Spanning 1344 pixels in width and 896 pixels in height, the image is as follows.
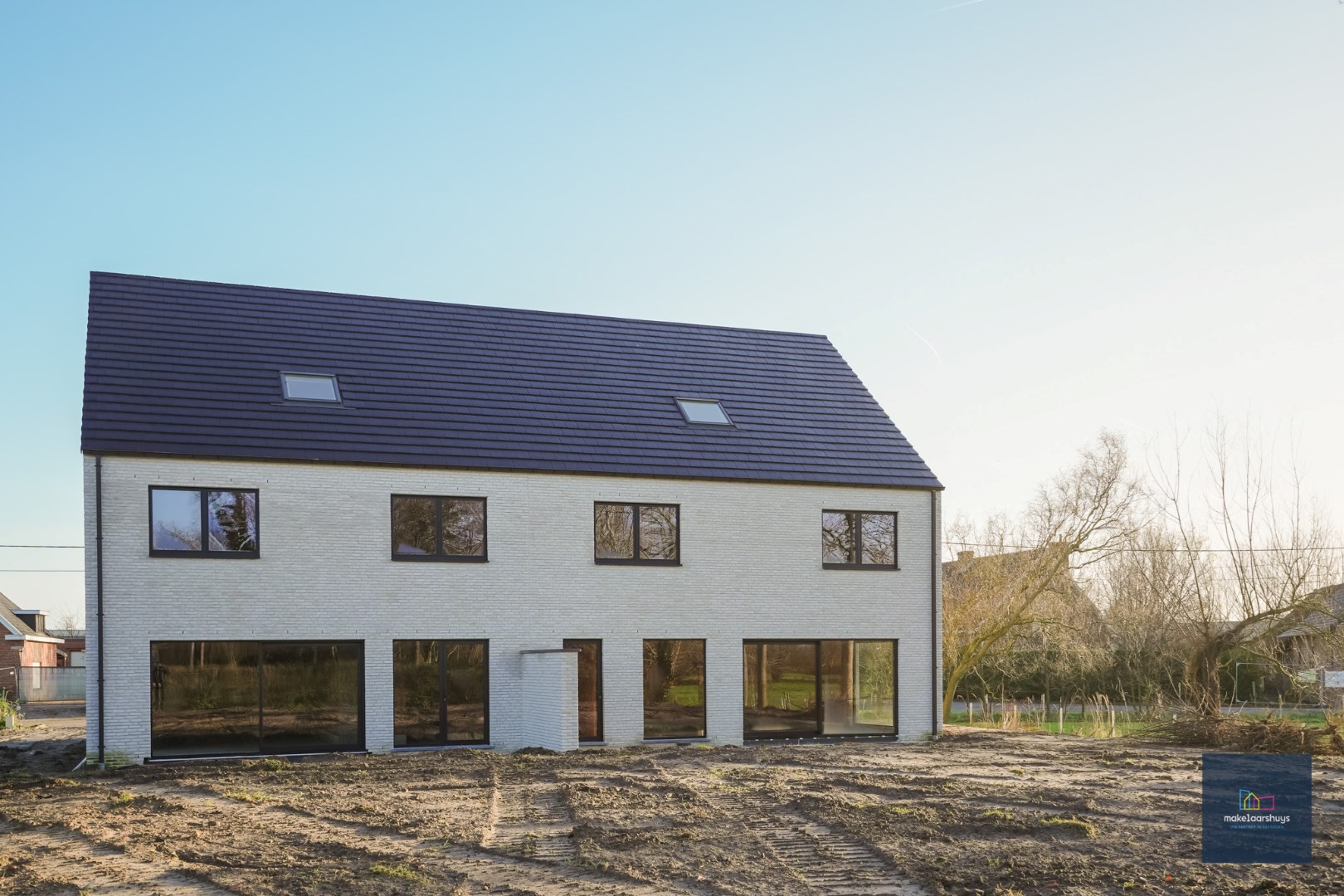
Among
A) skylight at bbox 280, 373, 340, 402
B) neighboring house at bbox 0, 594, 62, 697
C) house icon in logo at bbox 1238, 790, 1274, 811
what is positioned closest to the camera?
house icon in logo at bbox 1238, 790, 1274, 811

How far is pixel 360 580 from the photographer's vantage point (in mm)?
16500

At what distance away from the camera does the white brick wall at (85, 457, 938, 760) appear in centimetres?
1553

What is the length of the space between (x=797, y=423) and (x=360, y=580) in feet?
25.6

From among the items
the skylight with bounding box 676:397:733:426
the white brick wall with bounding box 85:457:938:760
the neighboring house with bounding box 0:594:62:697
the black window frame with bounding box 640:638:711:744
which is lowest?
the neighboring house with bounding box 0:594:62:697

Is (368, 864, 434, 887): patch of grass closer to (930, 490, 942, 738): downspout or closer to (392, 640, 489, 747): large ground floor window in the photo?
(392, 640, 489, 747): large ground floor window

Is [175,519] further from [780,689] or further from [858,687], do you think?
[858,687]

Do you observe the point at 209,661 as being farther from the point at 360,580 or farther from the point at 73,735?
the point at 73,735

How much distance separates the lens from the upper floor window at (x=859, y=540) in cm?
1931

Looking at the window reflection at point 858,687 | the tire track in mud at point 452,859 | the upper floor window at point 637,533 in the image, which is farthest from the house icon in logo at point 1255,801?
the upper floor window at point 637,533

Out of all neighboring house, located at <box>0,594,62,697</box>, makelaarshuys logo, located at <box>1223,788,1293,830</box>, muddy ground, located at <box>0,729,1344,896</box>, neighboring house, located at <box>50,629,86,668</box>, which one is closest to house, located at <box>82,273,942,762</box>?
muddy ground, located at <box>0,729,1344,896</box>

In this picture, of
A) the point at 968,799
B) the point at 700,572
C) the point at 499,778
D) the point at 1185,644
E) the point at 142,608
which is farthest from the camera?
the point at 1185,644

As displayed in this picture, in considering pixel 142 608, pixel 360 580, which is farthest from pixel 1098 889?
pixel 142 608

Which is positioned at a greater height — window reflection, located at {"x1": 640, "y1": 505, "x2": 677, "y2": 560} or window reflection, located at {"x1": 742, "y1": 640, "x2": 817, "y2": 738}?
window reflection, located at {"x1": 640, "y1": 505, "x2": 677, "y2": 560}

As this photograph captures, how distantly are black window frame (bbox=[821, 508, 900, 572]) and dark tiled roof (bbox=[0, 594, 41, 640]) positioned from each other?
32.5 m
